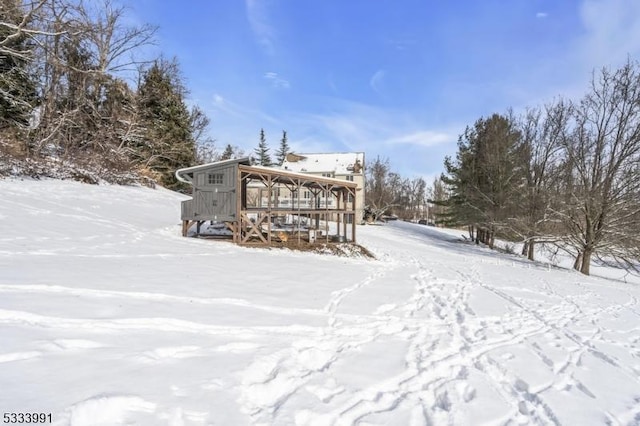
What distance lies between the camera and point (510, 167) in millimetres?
22453

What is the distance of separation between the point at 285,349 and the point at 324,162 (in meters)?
40.0

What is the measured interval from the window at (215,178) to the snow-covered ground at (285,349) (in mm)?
6840

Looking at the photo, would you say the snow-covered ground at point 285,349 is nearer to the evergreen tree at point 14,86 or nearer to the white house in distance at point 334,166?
the evergreen tree at point 14,86

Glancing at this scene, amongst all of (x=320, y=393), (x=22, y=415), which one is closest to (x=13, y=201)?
(x=22, y=415)

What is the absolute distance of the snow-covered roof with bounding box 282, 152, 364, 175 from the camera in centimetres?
4144

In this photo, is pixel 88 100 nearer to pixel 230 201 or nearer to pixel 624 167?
pixel 230 201

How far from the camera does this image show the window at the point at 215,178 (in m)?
15.0

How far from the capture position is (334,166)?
42031 mm

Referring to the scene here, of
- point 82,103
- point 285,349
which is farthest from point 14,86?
point 285,349

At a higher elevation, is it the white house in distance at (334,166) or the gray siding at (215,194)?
the white house in distance at (334,166)

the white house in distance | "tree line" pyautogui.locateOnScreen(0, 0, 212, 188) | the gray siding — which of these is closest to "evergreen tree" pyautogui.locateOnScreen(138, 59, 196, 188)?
"tree line" pyautogui.locateOnScreen(0, 0, 212, 188)

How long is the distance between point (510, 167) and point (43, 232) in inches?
1006

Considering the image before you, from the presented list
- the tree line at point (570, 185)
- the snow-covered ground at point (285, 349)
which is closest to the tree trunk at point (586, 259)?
the tree line at point (570, 185)

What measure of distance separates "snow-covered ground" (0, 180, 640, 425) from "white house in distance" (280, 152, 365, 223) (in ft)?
106
